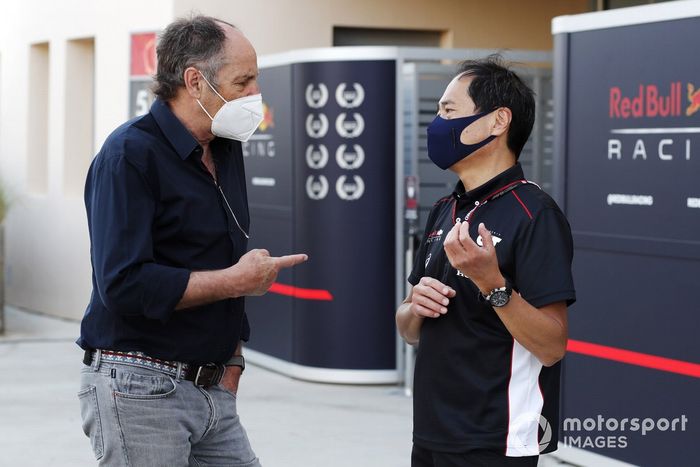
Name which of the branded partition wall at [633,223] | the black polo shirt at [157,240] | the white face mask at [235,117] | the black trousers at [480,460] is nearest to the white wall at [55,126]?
the branded partition wall at [633,223]

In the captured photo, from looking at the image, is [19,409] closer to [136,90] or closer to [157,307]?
[136,90]

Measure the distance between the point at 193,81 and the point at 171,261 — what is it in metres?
0.47

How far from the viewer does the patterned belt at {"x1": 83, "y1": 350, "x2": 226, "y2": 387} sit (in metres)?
2.98

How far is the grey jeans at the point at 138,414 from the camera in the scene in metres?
2.98

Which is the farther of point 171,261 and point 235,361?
point 235,361

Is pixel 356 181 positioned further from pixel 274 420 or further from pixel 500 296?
pixel 500 296

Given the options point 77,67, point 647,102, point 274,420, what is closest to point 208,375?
point 647,102

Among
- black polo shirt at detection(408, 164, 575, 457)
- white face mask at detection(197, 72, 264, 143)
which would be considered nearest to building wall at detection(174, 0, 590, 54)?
white face mask at detection(197, 72, 264, 143)

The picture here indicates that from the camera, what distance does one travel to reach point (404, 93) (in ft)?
26.6

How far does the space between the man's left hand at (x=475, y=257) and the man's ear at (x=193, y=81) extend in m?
0.80

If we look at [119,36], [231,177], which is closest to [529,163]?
[119,36]

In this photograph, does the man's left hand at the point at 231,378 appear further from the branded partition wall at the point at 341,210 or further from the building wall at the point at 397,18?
the building wall at the point at 397,18

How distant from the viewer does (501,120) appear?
3020 millimetres

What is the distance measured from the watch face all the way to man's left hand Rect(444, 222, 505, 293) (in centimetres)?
2
